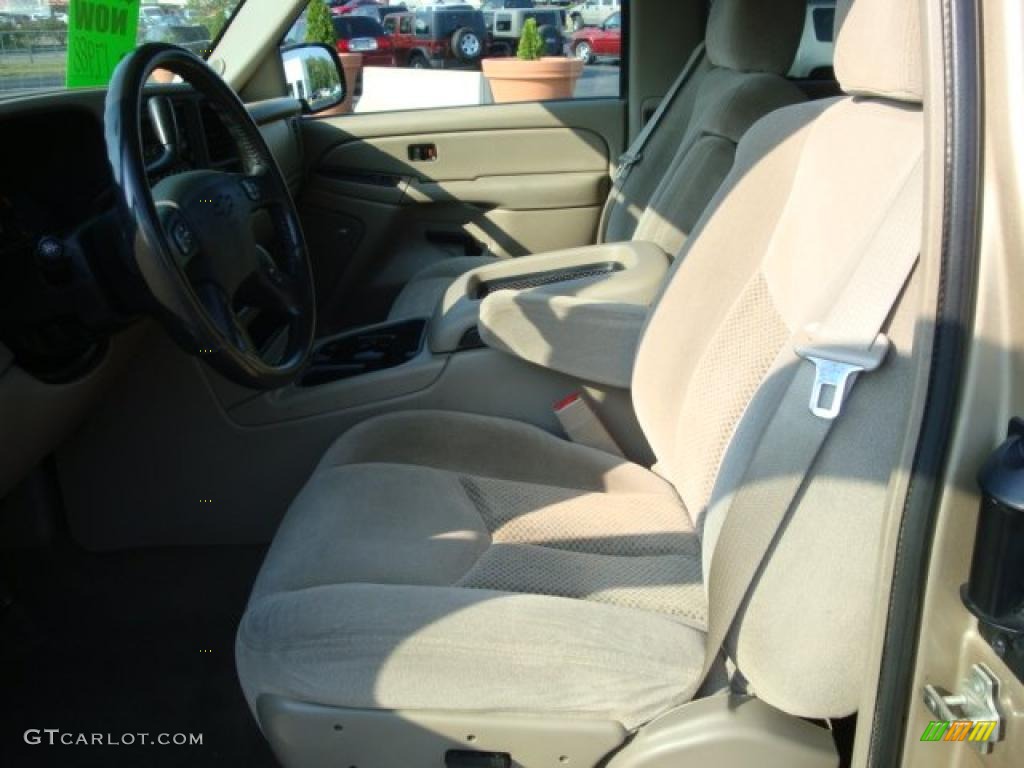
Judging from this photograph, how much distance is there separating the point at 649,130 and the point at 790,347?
5.62 feet

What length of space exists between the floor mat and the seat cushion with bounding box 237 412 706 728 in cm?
52

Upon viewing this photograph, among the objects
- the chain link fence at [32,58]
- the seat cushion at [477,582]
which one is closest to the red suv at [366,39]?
the chain link fence at [32,58]

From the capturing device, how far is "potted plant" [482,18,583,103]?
11.2 feet

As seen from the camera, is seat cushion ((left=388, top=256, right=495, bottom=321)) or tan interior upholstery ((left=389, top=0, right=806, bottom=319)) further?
seat cushion ((left=388, top=256, right=495, bottom=321))

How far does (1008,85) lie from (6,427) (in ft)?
4.15

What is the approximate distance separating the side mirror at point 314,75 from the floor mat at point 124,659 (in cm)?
151

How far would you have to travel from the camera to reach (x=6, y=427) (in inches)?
56.4

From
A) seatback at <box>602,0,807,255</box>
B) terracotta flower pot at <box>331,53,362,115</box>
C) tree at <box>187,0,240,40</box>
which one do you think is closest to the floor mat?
seatback at <box>602,0,807,255</box>

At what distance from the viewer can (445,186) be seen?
3070 mm

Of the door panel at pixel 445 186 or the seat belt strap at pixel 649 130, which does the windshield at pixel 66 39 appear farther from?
the seat belt strap at pixel 649 130

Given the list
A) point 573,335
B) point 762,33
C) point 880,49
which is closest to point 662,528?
point 573,335

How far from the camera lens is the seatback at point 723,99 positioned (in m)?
2.14

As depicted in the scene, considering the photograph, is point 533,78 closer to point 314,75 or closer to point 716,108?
point 314,75

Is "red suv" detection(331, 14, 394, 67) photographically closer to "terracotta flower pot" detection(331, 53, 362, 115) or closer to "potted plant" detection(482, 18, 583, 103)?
"terracotta flower pot" detection(331, 53, 362, 115)
